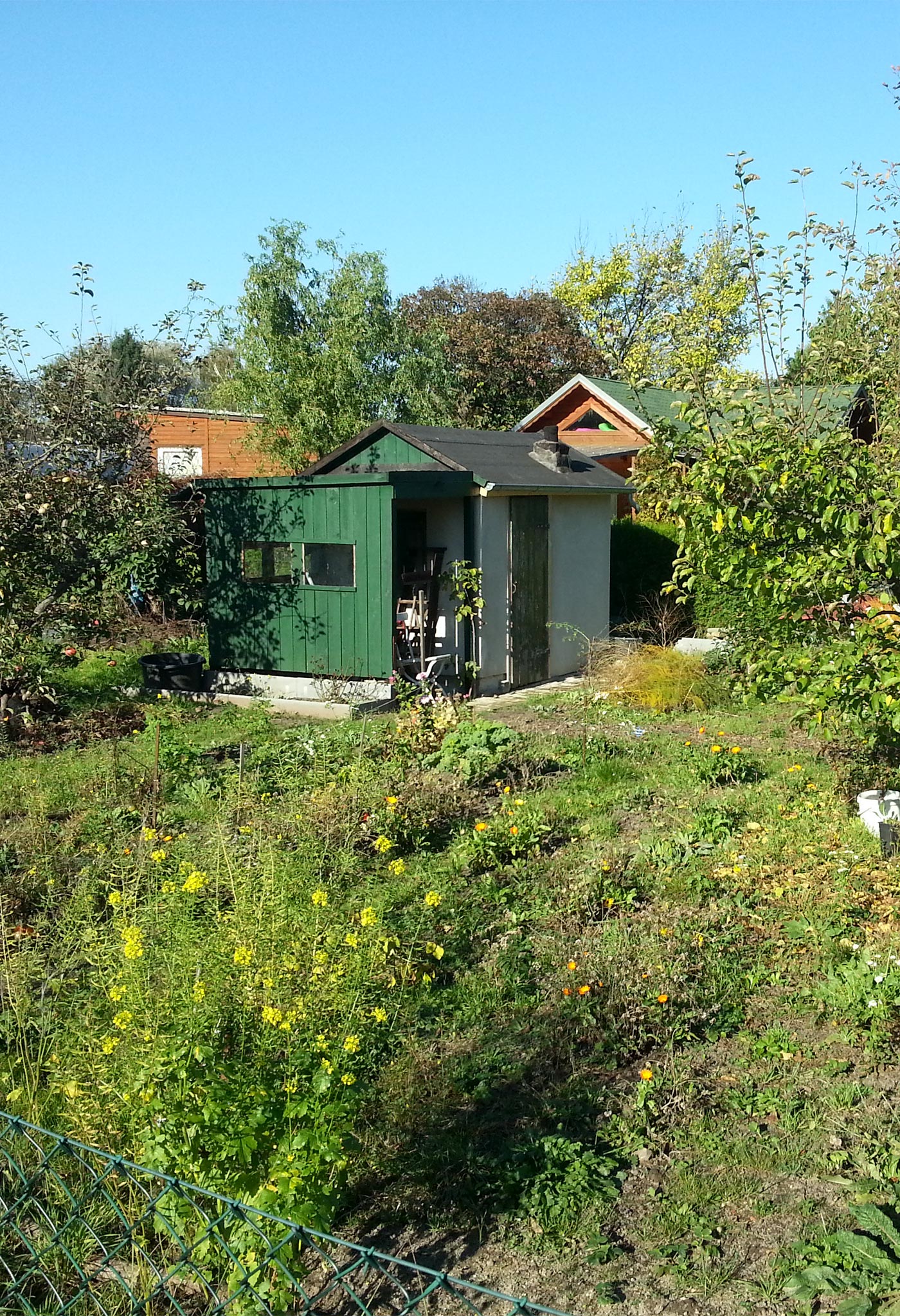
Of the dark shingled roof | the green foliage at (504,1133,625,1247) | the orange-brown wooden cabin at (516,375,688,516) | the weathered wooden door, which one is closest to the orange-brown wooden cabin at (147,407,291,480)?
the orange-brown wooden cabin at (516,375,688,516)

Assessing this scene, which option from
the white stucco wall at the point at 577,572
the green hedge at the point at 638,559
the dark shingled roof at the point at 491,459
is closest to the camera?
the dark shingled roof at the point at 491,459

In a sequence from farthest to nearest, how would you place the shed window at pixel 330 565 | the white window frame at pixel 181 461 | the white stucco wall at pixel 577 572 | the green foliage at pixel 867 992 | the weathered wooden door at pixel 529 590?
1. the white window frame at pixel 181 461
2. the white stucco wall at pixel 577 572
3. the weathered wooden door at pixel 529 590
4. the shed window at pixel 330 565
5. the green foliage at pixel 867 992

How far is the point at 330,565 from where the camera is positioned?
1289 cm

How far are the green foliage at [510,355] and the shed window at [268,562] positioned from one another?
21788 mm

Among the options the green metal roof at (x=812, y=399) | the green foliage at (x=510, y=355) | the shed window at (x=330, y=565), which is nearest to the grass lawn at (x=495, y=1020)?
the green metal roof at (x=812, y=399)

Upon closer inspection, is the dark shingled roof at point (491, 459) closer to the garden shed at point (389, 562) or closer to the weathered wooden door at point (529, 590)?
the garden shed at point (389, 562)

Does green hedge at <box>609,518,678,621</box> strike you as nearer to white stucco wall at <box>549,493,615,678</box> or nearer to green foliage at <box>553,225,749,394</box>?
white stucco wall at <box>549,493,615,678</box>

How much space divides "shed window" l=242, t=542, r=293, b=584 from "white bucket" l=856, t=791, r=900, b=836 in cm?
792

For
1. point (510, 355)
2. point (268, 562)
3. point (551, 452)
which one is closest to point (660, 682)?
point (551, 452)

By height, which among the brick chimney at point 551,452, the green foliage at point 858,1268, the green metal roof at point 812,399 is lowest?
the green foliage at point 858,1268

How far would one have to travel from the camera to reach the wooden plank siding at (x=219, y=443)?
24.5 metres

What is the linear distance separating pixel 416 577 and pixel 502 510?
1.40 metres

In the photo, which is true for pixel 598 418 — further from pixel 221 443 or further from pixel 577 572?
pixel 577 572

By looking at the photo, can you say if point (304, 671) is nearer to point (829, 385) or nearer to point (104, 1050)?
point (829, 385)
